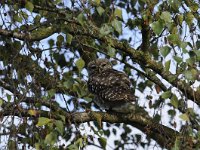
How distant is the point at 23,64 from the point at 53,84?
24 centimetres

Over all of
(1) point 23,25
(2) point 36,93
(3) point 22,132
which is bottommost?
(3) point 22,132

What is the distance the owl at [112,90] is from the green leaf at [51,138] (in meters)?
1.96

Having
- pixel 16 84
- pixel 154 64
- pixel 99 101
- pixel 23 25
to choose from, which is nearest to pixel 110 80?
pixel 99 101

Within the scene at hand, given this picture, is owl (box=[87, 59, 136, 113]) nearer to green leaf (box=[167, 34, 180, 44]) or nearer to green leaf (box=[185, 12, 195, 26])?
green leaf (box=[185, 12, 195, 26])

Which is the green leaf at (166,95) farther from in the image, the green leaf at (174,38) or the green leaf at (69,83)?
the green leaf at (69,83)

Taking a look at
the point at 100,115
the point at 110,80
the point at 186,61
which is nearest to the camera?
the point at 186,61

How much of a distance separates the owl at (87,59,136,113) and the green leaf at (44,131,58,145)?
1.96 m

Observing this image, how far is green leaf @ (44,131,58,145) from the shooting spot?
3398mm

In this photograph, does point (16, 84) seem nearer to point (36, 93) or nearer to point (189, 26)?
point (36, 93)

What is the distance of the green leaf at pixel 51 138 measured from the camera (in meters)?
3.40

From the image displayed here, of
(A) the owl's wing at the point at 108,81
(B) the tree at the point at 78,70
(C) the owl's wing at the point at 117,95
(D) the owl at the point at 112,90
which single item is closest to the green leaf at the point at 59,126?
(B) the tree at the point at 78,70

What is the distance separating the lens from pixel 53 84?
4074 millimetres

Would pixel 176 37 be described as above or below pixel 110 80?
below

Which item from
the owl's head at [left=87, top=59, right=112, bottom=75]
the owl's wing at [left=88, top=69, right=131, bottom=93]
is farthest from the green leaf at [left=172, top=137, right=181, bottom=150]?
the owl's head at [left=87, top=59, right=112, bottom=75]
